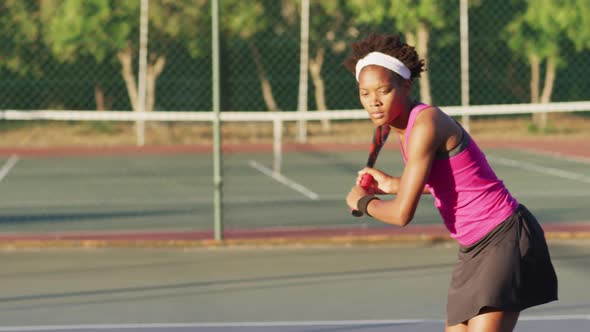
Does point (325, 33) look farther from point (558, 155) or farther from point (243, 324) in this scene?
point (243, 324)

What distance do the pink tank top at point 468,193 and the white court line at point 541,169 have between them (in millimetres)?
13660

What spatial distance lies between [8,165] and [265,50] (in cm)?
549

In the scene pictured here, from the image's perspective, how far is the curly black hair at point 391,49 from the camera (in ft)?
13.0

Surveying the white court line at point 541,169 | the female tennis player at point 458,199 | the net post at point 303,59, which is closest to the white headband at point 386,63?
the female tennis player at point 458,199

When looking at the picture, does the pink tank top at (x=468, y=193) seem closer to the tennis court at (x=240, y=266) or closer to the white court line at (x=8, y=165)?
the tennis court at (x=240, y=266)

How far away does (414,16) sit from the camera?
22031 millimetres

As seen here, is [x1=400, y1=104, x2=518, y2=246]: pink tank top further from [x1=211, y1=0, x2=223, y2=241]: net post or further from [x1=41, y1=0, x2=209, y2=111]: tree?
[x1=41, y1=0, x2=209, y2=111]: tree

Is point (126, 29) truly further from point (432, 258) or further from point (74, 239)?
point (432, 258)

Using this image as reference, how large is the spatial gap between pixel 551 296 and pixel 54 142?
21089 mm

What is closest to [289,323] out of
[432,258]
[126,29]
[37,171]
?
[432,258]

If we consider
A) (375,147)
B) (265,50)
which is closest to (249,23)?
(265,50)

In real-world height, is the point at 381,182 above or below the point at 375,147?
below

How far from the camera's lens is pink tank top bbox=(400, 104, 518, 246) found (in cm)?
392

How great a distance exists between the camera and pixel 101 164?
21.7 metres
